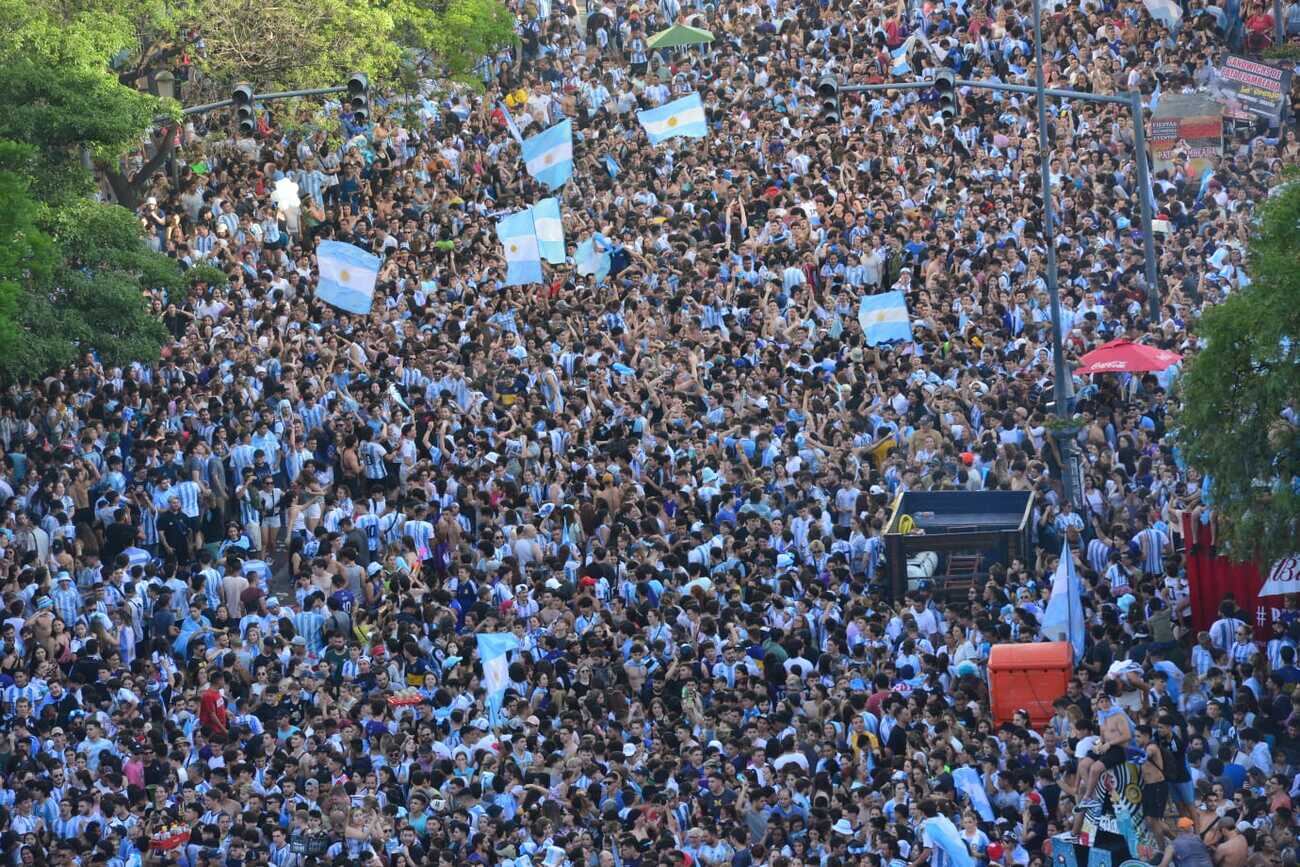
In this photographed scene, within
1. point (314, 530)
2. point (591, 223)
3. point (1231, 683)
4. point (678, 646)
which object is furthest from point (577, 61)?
point (1231, 683)

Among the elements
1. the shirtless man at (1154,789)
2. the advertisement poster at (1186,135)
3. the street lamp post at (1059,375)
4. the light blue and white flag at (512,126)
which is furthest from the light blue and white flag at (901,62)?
the shirtless man at (1154,789)

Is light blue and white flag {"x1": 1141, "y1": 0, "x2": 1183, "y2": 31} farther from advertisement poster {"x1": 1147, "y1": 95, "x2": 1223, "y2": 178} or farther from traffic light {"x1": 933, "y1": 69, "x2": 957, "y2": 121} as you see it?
traffic light {"x1": 933, "y1": 69, "x2": 957, "y2": 121}

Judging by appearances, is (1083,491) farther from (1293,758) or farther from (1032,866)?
(1032,866)

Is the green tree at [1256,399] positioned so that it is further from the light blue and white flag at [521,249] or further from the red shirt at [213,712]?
the light blue and white flag at [521,249]

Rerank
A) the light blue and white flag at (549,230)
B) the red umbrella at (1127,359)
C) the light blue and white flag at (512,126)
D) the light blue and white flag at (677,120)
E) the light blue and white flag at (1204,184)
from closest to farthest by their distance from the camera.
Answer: the red umbrella at (1127,359), the light blue and white flag at (549,230), the light blue and white flag at (1204,184), the light blue and white flag at (677,120), the light blue and white flag at (512,126)

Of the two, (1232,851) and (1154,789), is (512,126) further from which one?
(1232,851)

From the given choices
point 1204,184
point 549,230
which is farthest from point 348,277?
point 1204,184
